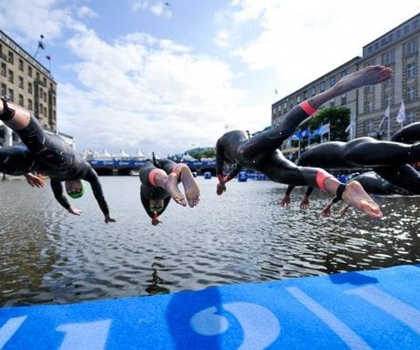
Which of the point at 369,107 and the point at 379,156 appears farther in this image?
the point at 369,107

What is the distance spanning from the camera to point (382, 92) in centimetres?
5156

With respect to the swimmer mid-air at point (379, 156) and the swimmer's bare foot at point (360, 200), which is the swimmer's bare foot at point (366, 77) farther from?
the swimmer's bare foot at point (360, 200)

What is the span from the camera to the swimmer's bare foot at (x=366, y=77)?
4328 mm

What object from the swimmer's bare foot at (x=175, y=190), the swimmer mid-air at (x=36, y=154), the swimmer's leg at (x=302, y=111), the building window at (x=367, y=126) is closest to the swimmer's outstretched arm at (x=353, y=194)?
the swimmer's leg at (x=302, y=111)

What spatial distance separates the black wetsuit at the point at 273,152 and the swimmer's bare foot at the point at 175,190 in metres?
1.31

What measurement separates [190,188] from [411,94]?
53960 mm

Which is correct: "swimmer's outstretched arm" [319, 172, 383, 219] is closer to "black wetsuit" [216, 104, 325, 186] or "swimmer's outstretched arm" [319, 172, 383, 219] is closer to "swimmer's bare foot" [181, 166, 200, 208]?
"black wetsuit" [216, 104, 325, 186]

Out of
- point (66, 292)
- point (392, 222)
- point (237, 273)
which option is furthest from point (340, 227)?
point (66, 292)

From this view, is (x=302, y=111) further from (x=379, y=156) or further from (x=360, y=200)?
(x=360, y=200)

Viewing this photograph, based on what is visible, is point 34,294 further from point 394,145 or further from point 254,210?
point 254,210

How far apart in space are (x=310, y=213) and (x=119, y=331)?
11872mm

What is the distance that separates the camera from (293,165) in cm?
516

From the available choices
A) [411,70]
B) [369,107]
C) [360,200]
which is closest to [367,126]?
[369,107]

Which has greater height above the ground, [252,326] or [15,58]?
[15,58]
